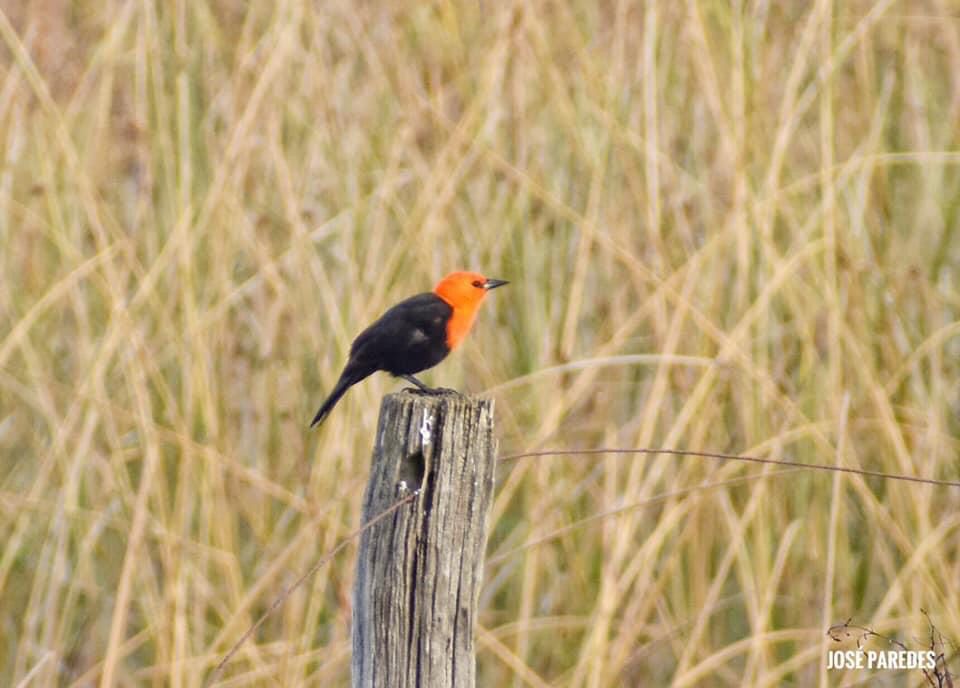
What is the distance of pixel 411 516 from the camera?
1410 millimetres

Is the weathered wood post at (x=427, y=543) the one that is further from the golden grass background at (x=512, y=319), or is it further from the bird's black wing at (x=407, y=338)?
the golden grass background at (x=512, y=319)

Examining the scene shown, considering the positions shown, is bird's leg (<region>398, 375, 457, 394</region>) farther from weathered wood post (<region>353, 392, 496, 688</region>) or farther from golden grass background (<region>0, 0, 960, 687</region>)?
weathered wood post (<region>353, 392, 496, 688</region>)

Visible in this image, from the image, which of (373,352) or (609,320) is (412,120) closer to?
(609,320)

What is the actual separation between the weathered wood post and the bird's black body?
30.7 inches

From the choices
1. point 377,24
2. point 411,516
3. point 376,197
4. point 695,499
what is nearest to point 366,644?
→ point 411,516

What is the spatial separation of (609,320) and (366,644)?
55.8 inches

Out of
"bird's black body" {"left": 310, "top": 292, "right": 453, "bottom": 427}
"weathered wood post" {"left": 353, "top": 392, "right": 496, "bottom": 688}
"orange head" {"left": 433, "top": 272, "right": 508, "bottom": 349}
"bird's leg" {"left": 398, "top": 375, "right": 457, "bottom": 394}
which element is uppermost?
"orange head" {"left": 433, "top": 272, "right": 508, "bottom": 349}

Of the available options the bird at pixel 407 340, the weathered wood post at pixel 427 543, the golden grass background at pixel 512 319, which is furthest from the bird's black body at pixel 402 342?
the weathered wood post at pixel 427 543

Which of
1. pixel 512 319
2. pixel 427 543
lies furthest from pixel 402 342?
pixel 427 543

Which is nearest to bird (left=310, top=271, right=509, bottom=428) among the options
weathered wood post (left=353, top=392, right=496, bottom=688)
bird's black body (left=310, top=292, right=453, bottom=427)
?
bird's black body (left=310, top=292, right=453, bottom=427)

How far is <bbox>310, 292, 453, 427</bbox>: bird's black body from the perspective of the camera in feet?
7.25

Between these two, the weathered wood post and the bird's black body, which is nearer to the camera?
the weathered wood post

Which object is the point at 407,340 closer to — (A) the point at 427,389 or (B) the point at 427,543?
(A) the point at 427,389

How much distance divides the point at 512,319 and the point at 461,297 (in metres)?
0.51
